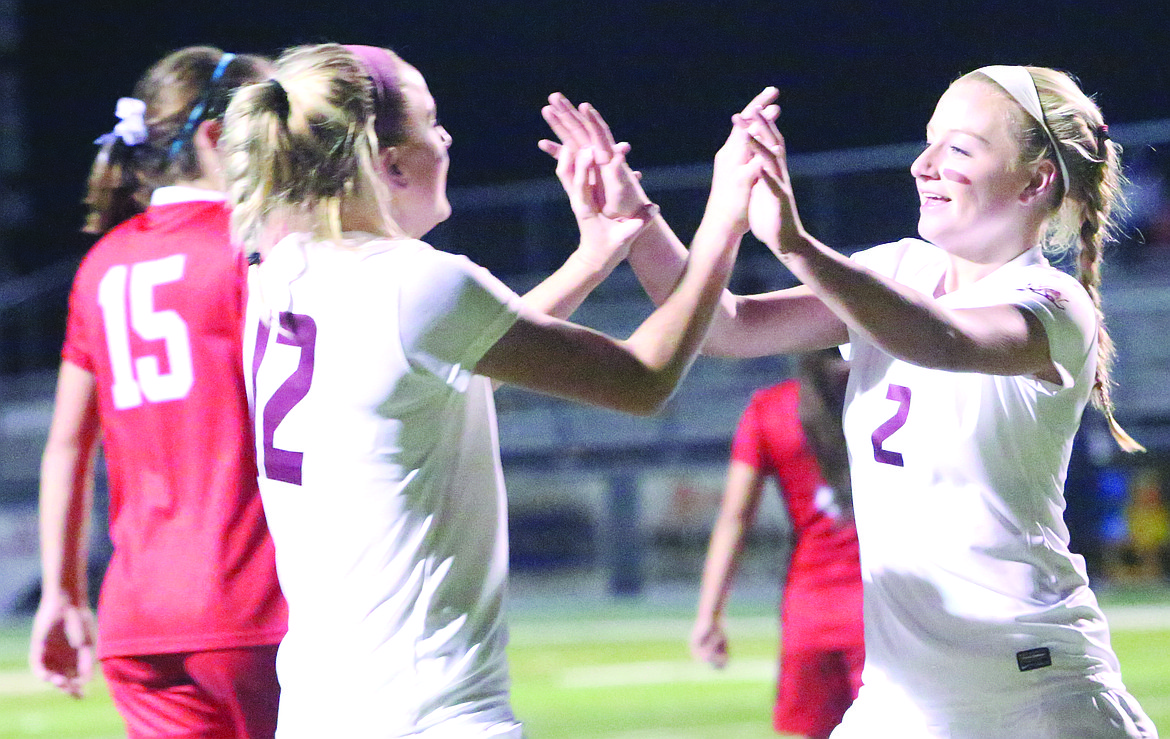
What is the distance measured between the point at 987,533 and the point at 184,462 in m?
1.34

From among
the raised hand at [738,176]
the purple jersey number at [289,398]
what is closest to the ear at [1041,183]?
the raised hand at [738,176]

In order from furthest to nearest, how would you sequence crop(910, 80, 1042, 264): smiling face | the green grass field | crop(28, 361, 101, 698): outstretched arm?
1. the green grass field
2. crop(28, 361, 101, 698): outstretched arm
3. crop(910, 80, 1042, 264): smiling face

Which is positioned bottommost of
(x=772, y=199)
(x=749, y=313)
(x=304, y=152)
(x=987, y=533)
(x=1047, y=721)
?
(x=1047, y=721)

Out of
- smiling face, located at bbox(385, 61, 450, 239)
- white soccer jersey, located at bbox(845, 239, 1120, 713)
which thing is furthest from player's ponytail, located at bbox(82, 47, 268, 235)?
white soccer jersey, located at bbox(845, 239, 1120, 713)

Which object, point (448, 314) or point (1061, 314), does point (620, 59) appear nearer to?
point (1061, 314)

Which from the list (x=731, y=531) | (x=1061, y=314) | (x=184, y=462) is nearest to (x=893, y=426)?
(x=1061, y=314)

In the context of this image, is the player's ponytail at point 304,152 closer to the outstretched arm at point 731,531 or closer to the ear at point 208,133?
the ear at point 208,133

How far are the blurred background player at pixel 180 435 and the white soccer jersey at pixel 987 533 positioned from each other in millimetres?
1043

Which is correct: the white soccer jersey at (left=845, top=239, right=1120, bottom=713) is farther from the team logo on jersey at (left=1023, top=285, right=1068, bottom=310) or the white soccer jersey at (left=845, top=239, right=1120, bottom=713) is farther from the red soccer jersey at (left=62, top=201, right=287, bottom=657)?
the red soccer jersey at (left=62, top=201, right=287, bottom=657)

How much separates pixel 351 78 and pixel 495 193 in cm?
1250

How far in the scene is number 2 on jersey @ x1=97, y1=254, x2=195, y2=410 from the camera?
97.7 inches

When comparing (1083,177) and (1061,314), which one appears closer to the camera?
(1061,314)

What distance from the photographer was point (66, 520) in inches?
109

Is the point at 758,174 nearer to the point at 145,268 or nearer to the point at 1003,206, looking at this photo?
the point at 1003,206
